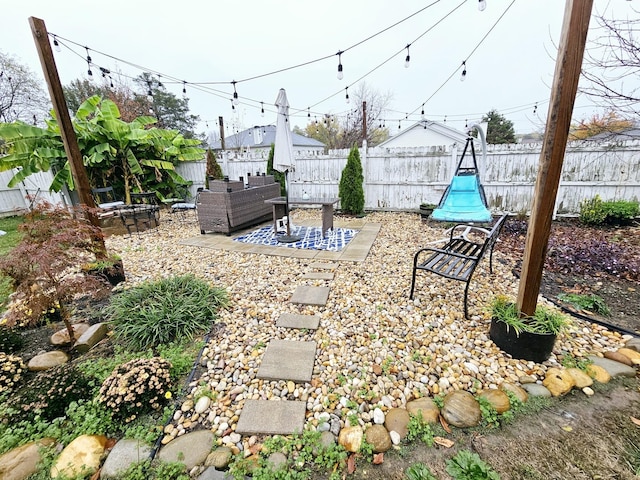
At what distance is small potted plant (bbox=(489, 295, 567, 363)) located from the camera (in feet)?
7.04

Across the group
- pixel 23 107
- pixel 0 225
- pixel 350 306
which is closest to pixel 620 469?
pixel 350 306

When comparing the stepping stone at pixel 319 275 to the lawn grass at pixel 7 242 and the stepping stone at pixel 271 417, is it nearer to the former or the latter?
the stepping stone at pixel 271 417

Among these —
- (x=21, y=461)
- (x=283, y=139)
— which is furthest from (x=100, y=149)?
(x=21, y=461)

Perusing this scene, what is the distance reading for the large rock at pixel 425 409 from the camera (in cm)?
176

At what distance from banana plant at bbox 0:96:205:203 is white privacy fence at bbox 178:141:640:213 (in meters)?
2.23

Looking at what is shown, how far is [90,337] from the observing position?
8.43ft

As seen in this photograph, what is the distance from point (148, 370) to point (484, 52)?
22.2 ft

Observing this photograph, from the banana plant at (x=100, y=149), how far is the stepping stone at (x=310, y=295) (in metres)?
6.61

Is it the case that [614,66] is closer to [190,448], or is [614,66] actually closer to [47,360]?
[190,448]

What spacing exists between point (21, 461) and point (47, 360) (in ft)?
3.57

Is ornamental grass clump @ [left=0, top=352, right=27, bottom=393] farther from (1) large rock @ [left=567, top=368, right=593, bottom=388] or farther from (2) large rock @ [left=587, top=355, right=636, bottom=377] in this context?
(2) large rock @ [left=587, top=355, right=636, bottom=377]

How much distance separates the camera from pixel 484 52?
4.86 meters

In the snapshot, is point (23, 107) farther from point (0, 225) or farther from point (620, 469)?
point (620, 469)

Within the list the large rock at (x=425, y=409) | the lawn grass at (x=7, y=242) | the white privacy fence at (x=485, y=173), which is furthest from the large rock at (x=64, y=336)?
the white privacy fence at (x=485, y=173)
